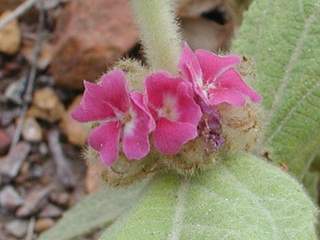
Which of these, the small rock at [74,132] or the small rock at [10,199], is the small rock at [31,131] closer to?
the small rock at [74,132]

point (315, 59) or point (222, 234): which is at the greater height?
point (315, 59)

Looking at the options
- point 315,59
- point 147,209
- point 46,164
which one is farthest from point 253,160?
point 46,164

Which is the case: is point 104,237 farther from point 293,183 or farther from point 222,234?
point 293,183

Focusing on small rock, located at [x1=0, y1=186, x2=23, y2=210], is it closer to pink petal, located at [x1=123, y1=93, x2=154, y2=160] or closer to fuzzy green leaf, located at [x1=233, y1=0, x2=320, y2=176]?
fuzzy green leaf, located at [x1=233, y1=0, x2=320, y2=176]

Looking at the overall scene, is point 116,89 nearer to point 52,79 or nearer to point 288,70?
point 288,70

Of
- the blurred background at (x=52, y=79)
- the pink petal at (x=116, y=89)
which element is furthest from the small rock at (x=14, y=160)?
the pink petal at (x=116, y=89)

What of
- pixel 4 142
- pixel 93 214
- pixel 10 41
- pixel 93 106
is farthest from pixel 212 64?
pixel 10 41

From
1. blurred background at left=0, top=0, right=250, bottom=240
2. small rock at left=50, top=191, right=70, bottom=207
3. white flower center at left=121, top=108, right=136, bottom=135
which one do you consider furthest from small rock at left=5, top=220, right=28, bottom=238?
white flower center at left=121, top=108, right=136, bottom=135
